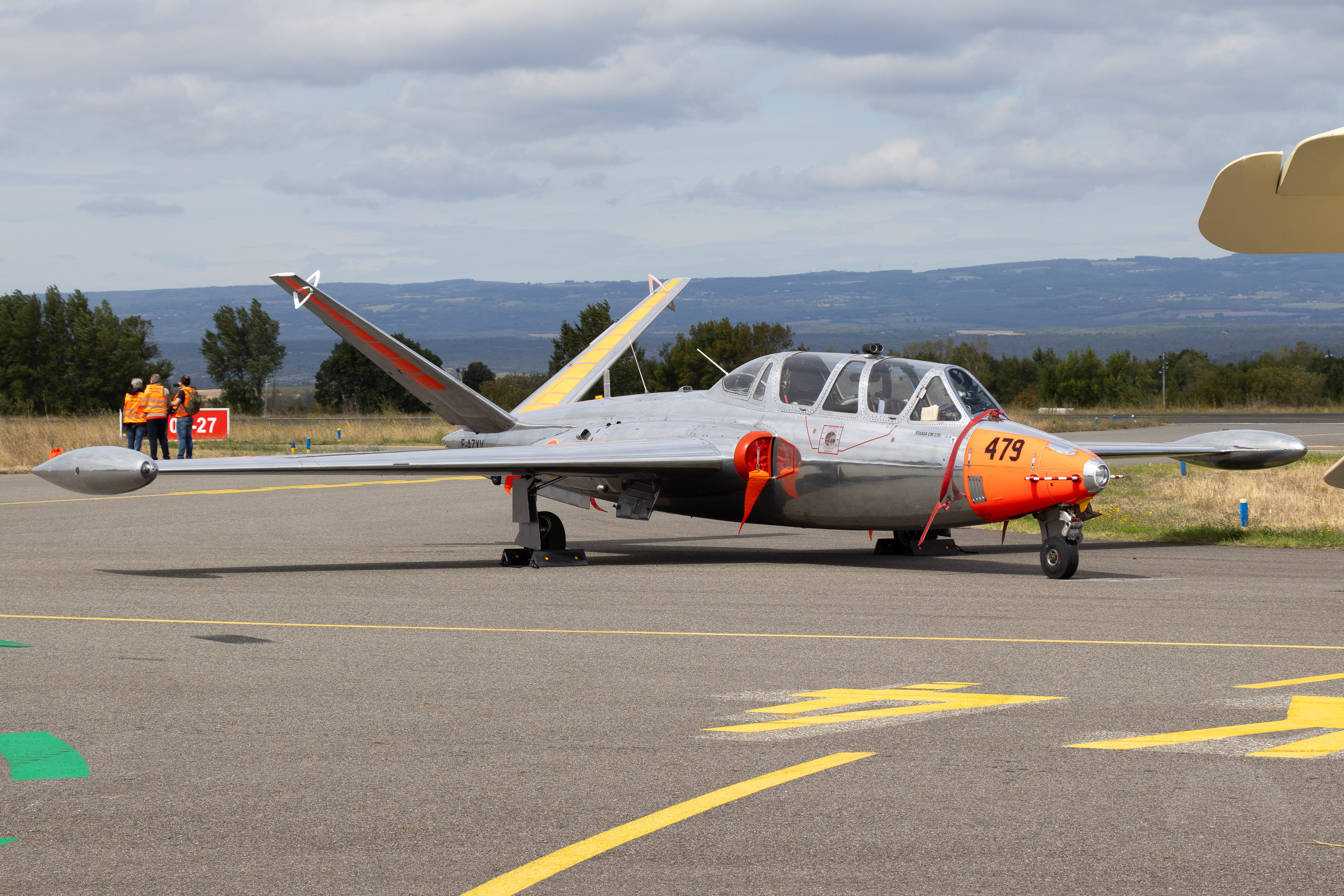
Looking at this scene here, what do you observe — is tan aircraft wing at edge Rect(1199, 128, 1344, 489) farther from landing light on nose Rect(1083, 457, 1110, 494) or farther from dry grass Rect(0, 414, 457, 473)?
dry grass Rect(0, 414, 457, 473)

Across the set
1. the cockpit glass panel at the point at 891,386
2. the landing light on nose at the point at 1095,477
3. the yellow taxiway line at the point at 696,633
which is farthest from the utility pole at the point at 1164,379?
the yellow taxiway line at the point at 696,633

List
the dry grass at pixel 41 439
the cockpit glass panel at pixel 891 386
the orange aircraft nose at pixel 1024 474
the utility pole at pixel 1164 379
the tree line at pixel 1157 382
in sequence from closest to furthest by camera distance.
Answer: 1. the orange aircraft nose at pixel 1024 474
2. the cockpit glass panel at pixel 891 386
3. the dry grass at pixel 41 439
4. the utility pole at pixel 1164 379
5. the tree line at pixel 1157 382

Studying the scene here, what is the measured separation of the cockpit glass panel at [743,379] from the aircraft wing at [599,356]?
4841 millimetres

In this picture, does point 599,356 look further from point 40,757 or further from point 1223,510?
point 40,757

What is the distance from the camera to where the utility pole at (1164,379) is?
261 feet

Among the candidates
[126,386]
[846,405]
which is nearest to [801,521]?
[846,405]

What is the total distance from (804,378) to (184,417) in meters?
22.1

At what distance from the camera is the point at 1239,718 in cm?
717

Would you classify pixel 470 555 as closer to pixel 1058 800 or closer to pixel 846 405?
pixel 846 405

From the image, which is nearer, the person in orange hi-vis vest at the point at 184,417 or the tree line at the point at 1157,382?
the person in orange hi-vis vest at the point at 184,417

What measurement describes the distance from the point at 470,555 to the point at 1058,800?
1196cm

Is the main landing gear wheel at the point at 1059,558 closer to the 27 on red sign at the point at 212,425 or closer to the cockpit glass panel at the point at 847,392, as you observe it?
the cockpit glass panel at the point at 847,392

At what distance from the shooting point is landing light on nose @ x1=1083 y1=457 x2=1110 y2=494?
496 inches

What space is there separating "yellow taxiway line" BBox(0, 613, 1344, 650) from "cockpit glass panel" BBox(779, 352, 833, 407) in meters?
5.51
